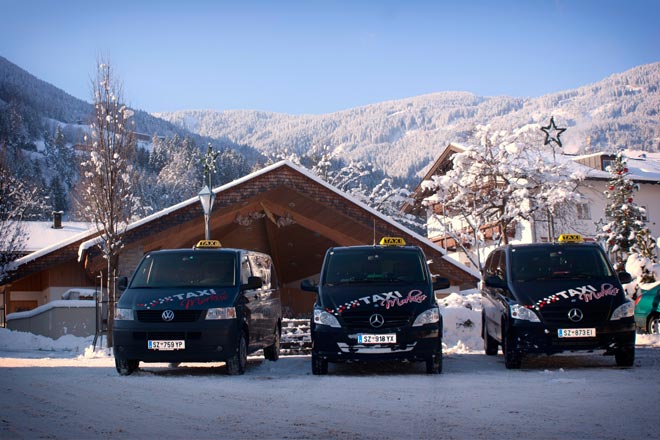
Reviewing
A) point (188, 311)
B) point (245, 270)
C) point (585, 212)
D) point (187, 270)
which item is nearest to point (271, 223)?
point (245, 270)

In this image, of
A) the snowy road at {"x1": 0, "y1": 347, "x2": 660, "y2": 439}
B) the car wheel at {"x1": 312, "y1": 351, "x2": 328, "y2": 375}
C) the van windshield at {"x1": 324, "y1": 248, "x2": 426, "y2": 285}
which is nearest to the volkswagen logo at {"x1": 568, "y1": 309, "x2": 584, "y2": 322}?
the snowy road at {"x1": 0, "y1": 347, "x2": 660, "y2": 439}

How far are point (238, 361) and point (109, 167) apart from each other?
10.2m

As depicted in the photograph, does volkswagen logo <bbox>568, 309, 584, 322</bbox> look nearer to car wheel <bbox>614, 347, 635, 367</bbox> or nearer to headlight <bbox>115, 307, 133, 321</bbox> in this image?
car wheel <bbox>614, 347, 635, 367</bbox>

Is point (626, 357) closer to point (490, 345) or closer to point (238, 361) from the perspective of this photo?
point (490, 345)

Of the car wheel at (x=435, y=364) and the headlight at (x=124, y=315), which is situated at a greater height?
the headlight at (x=124, y=315)

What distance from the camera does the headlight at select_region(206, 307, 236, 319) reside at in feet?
39.6

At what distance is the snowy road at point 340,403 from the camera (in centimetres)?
710

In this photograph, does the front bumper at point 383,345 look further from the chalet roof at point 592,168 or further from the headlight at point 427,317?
the chalet roof at point 592,168

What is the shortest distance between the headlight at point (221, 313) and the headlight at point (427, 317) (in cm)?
273

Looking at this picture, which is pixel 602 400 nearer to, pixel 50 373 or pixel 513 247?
pixel 513 247

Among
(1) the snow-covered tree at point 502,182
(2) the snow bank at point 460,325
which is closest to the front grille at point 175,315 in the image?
(2) the snow bank at point 460,325

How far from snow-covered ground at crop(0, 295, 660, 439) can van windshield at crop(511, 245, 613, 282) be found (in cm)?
146

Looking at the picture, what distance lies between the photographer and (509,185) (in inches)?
1184

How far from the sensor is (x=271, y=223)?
2864 centimetres
